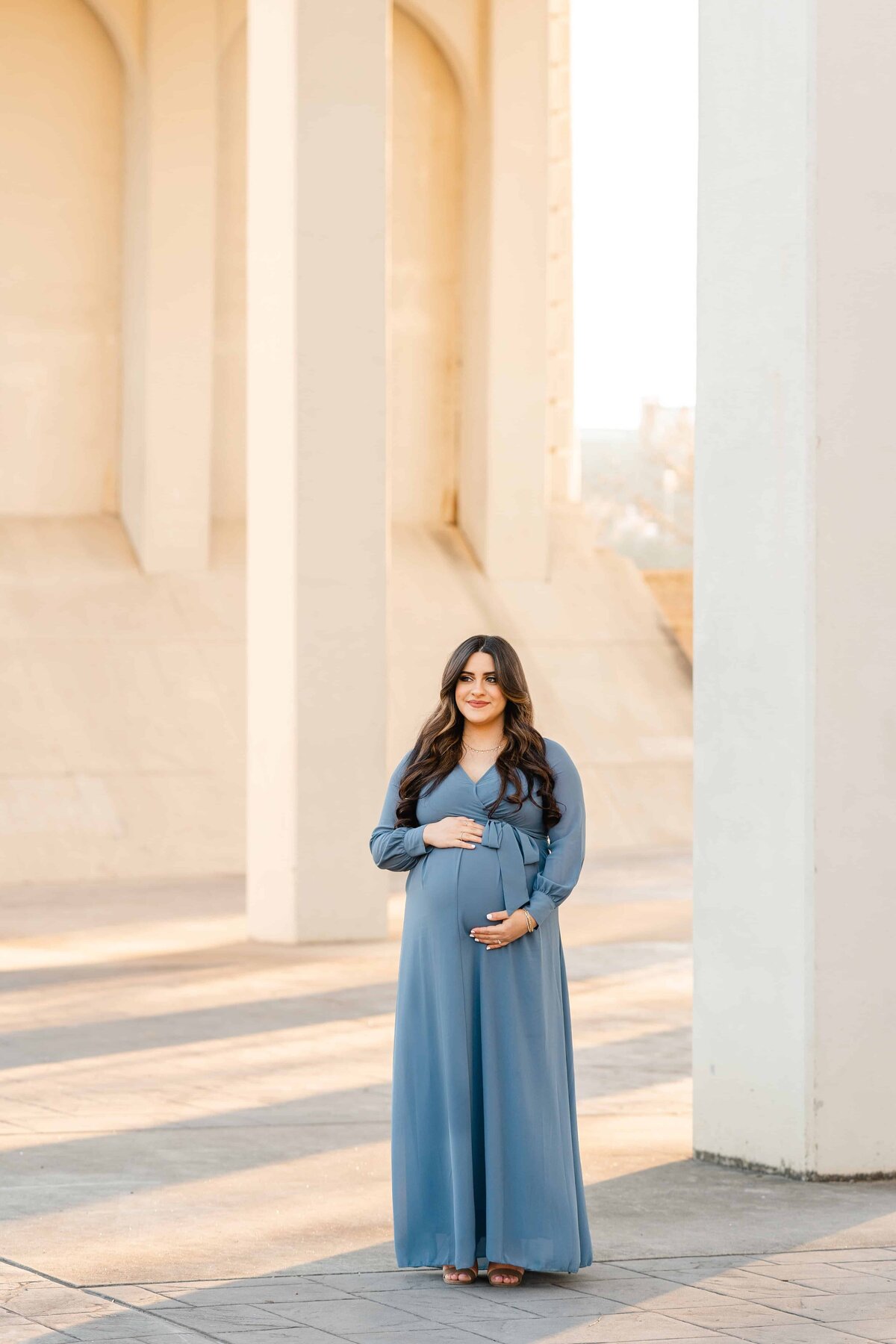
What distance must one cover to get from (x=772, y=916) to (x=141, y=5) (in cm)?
1747

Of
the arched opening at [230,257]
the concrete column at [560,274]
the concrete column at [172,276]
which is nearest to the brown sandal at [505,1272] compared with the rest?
the concrete column at [172,276]

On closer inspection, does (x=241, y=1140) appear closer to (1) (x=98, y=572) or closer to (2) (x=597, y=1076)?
(2) (x=597, y=1076)

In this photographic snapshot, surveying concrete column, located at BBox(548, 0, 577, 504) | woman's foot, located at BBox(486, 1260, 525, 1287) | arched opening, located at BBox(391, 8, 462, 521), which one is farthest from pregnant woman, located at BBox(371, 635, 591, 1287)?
concrete column, located at BBox(548, 0, 577, 504)

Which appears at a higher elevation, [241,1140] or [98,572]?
[98,572]

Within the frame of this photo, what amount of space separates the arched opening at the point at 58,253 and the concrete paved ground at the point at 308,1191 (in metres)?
10.6

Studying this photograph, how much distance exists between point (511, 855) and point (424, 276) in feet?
65.5

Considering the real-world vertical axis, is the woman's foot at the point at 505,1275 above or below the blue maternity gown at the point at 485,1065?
below

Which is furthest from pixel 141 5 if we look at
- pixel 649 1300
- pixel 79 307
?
pixel 649 1300

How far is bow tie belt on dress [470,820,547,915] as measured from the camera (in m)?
6.33

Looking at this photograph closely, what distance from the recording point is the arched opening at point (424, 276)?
2545cm

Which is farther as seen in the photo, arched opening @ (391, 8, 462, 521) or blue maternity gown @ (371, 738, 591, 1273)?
arched opening @ (391, 8, 462, 521)

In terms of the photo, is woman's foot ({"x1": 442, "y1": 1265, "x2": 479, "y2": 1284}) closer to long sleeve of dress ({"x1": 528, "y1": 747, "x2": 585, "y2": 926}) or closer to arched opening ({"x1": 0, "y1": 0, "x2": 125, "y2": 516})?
long sleeve of dress ({"x1": 528, "y1": 747, "x2": 585, "y2": 926})

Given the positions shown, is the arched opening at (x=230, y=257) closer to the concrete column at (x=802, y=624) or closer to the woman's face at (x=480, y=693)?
the concrete column at (x=802, y=624)

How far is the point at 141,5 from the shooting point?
22953 mm
